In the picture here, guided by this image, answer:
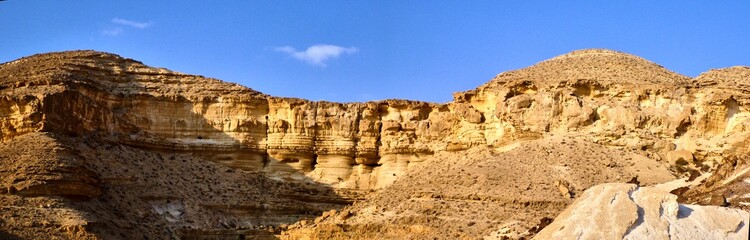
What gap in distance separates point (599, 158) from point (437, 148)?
→ 8047 mm

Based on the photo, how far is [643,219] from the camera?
146 feet

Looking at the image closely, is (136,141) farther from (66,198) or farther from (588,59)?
(588,59)

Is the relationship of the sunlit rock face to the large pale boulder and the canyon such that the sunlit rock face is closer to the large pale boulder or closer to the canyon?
the canyon

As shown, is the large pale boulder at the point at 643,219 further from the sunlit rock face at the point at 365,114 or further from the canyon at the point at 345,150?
the sunlit rock face at the point at 365,114

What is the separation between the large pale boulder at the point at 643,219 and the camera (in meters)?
43.9

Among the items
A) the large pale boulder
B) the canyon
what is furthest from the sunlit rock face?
the large pale boulder

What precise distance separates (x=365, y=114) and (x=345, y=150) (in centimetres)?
172

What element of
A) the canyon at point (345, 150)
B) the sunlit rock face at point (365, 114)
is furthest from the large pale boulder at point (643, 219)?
the sunlit rock face at point (365, 114)

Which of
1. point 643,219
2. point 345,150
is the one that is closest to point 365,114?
point 345,150

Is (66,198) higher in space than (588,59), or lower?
lower

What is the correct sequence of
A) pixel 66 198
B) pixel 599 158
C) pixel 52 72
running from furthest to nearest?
pixel 52 72 → pixel 599 158 → pixel 66 198

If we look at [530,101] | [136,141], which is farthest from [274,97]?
[530,101]

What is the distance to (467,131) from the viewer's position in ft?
212

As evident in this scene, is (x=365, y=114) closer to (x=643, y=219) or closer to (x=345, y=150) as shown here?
(x=345, y=150)
